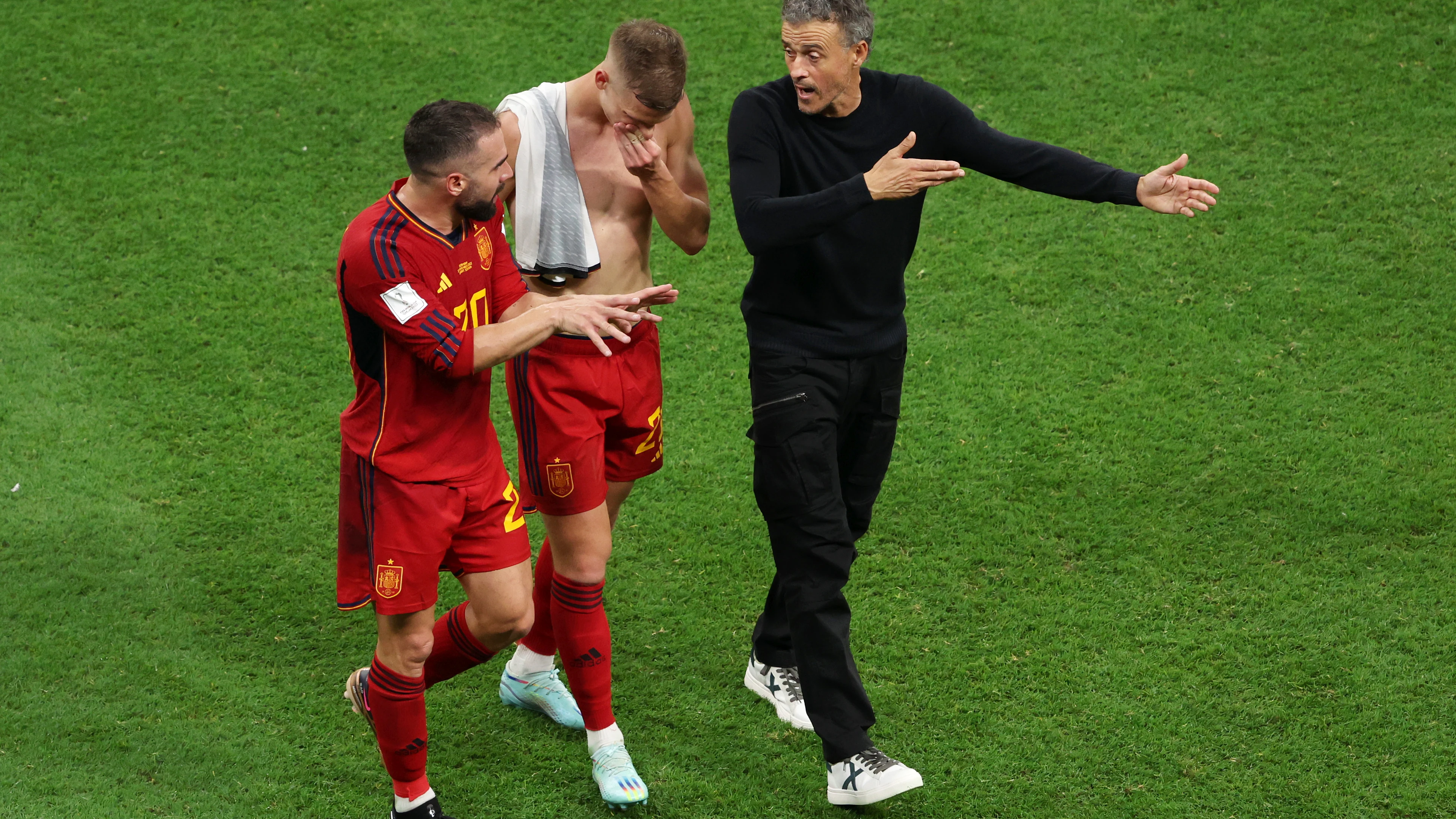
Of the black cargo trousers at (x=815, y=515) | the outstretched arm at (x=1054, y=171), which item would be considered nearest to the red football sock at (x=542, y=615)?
the black cargo trousers at (x=815, y=515)

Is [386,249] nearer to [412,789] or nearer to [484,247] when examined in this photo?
[484,247]

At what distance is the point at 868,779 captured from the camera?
12.2ft

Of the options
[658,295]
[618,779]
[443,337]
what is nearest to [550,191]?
[658,295]

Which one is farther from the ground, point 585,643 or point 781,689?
point 585,643

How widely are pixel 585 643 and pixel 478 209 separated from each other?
1.29 m

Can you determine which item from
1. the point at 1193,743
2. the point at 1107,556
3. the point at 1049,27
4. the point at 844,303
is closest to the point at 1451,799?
the point at 1193,743

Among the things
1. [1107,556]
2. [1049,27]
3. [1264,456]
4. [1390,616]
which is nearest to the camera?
[1390,616]

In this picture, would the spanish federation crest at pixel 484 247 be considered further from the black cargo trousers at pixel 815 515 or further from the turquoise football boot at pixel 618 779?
the turquoise football boot at pixel 618 779

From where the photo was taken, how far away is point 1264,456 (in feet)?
17.5

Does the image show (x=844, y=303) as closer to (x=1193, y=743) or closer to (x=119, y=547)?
(x=1193, y=743)

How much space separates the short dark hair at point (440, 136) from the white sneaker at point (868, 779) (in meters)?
1.92

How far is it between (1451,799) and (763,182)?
8.40 feet

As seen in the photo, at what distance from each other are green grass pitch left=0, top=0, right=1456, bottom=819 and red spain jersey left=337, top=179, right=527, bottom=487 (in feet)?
3.55

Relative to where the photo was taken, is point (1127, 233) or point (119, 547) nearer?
point (119, 547)
